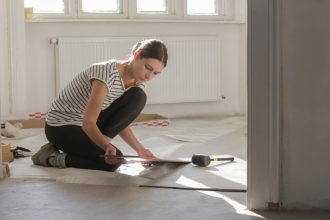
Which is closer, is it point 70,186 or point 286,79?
point 286,79

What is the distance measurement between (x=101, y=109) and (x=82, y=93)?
127 millimetres

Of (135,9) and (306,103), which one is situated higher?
(135,9)

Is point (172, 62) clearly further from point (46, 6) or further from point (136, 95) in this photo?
point (136, 95)

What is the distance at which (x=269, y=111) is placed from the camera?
2.22 m

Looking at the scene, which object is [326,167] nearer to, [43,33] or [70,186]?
[70,186]

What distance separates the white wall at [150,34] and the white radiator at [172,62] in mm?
83

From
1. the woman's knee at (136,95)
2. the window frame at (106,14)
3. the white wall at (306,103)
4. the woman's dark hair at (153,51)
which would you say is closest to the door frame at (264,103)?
the white wall at (306,103)

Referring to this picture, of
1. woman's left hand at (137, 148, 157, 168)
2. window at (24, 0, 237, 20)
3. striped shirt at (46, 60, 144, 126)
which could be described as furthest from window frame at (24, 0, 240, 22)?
→ woman's left hand at (137, 148, 157, 168)

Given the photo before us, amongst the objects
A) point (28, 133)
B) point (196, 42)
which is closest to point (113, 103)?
point (28, 133)

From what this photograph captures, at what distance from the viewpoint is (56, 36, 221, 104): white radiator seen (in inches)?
193

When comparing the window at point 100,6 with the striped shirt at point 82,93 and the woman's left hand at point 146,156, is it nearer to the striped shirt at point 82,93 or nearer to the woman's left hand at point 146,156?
the striped shirt at point 82,93

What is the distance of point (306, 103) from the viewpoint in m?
2.21

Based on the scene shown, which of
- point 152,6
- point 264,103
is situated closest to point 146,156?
point 264,103

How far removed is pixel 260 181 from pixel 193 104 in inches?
127
